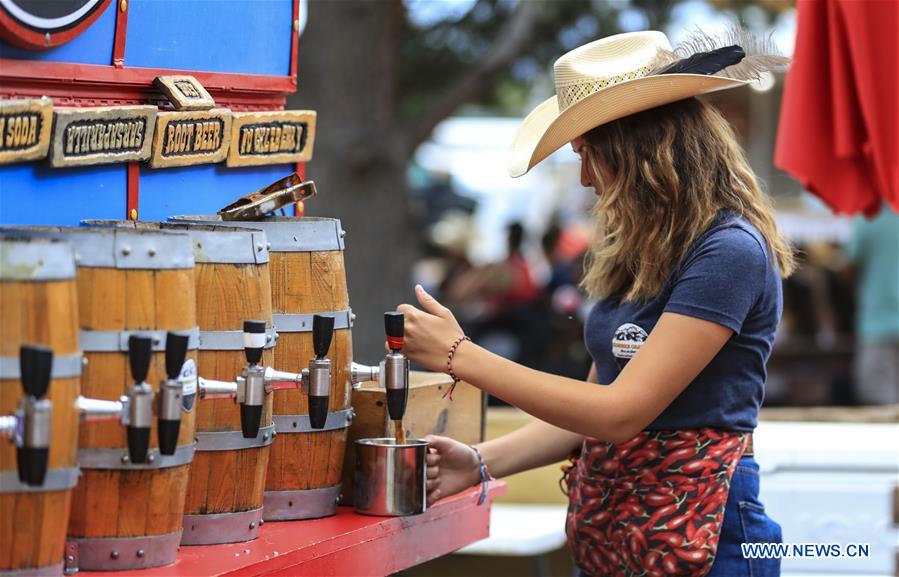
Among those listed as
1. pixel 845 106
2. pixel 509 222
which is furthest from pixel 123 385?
pixel 509 222

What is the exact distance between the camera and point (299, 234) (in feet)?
9.10

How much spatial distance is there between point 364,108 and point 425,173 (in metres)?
9.88

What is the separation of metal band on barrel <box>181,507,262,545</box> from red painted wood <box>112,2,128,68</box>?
1109 millimetres

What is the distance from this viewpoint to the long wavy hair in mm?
2895

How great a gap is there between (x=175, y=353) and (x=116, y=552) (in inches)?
16.3

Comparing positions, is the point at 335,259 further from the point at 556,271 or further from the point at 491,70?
the point at 556,271

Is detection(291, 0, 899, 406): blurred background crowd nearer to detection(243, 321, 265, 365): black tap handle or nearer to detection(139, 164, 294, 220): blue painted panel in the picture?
detection(139, 164, 294, 220): blue painted panel

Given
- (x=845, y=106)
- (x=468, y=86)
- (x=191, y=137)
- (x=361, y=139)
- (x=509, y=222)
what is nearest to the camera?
(x=191, y=137)

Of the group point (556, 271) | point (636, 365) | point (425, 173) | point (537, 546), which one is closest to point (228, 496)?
point (636, 365)

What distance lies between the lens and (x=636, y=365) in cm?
272

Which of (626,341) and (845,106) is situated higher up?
(845,106)

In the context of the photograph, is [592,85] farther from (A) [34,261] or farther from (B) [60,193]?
(A) [34,261]

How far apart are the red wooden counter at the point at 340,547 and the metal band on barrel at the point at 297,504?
0.02 metres

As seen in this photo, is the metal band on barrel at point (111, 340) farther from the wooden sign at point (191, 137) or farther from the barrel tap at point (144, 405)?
the wooden sign at point (191, 137)
